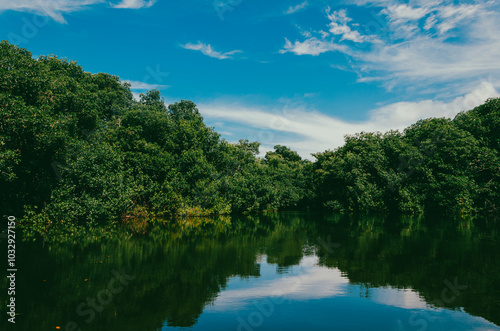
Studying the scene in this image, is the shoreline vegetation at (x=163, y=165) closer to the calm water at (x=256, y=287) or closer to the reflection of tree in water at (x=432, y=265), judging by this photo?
the calm water at (x=256, y=287)

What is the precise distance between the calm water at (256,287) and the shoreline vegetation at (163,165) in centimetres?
909

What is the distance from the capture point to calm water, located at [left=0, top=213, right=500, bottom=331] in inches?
297

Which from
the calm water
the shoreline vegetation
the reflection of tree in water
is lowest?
the calm water

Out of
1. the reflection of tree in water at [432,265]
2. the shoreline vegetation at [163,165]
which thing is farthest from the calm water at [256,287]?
the shoreline vegetation at [163,165]

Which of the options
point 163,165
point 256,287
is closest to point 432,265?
point 256,287

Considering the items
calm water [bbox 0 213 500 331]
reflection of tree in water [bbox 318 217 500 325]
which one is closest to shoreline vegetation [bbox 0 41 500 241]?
calm water [bbox 0 213 500 331]

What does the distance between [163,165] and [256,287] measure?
26903mm

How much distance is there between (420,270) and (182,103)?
4387 centimetres

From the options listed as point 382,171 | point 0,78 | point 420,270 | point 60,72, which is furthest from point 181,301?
point 382,171

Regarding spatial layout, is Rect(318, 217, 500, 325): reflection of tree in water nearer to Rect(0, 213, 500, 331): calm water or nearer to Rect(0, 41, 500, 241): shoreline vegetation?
Rect(0, 213, 500, 331): calm water

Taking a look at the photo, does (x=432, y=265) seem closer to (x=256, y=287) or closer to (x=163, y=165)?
(x=256, y=287)

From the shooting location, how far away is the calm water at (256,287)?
24.8ft

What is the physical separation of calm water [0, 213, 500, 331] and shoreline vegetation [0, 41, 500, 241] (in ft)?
29.8

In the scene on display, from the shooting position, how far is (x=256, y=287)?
10.2m
